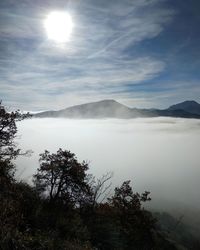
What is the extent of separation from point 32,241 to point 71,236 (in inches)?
215

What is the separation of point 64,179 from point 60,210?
10823mm

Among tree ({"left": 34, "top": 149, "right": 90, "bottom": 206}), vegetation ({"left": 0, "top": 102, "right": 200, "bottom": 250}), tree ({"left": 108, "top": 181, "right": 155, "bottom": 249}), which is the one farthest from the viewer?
tree ({"left": 108, "top": 181, "right": 155, "bottom": 249})

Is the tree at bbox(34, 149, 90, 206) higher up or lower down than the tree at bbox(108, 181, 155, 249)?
higher up

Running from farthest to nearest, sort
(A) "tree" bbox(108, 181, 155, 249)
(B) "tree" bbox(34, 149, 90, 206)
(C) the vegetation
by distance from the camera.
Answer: (A) "tree" bbox(108, 181, 155, 249), (B) "tree" bbox(34, 149, 90, 206), (C) the vegetation

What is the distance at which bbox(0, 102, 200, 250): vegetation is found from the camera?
11.8 meters

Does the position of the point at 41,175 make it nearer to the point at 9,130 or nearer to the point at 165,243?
the point at 9,130

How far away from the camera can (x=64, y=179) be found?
3506cm

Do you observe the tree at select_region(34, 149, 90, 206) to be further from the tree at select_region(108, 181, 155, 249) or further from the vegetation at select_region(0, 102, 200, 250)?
→ the tree at select_region(108, 181, 155, 249)

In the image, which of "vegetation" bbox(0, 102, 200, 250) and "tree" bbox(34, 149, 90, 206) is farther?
"tree" bbox(34, 149, 90, 206)

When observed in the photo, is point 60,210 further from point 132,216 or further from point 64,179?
point 132,216

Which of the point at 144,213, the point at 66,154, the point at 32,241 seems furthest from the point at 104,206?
the point at 32,241

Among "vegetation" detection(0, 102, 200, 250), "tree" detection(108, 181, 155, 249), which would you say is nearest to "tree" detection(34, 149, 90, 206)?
"vegetation" detection(0, 102, 200, 250)

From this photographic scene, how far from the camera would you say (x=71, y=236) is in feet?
53.5

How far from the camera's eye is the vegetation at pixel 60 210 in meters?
11.8
